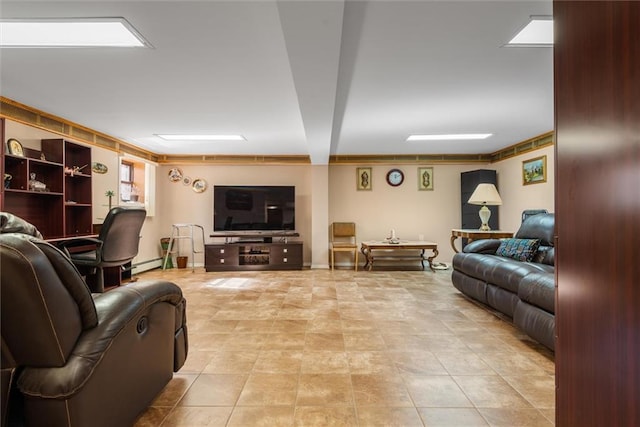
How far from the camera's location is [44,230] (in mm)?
3846

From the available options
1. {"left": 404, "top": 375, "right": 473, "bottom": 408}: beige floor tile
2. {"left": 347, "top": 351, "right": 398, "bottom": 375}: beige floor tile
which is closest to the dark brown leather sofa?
{"left": 404, "top": 375, "right": 473, "bottom": 408}: beige floor tile

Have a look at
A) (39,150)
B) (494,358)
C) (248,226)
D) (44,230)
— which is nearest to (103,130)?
(39,150)

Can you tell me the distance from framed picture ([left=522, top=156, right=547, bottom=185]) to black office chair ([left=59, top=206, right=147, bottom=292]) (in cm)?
558

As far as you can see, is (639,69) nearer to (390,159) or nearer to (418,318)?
(418,318)

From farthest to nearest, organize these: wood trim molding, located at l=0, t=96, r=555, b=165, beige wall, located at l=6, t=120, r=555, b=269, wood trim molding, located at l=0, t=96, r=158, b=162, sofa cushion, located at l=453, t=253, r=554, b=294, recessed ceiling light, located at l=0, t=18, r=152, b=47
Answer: beige wall, located at l=6, t=120, r=555, b=269, wood trim molding, located at l=0, t=96, r=555, b=165, wood trim molding, located at l=0, t=96, r=158, b=162, sofa cushion, located at l=453, t=253, r=554, b=294, recessed ceiling light, located at l=0, t=18, r=152, b=47

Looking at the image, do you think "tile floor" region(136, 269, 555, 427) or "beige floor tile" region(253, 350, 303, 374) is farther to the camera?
"beige floor tile" region(253, 350, 303, 374)

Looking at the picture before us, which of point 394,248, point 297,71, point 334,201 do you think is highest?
point 297,71

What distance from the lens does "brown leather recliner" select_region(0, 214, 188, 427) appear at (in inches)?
40.0

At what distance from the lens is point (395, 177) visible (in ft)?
21.6

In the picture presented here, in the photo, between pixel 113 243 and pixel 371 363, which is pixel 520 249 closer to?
pixel 371 363

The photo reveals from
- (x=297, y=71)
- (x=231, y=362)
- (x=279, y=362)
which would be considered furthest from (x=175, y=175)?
(x=279, y=362)

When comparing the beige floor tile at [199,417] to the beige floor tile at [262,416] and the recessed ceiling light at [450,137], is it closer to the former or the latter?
the beige floor tile at [262,416]

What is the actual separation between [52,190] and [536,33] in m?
5.12

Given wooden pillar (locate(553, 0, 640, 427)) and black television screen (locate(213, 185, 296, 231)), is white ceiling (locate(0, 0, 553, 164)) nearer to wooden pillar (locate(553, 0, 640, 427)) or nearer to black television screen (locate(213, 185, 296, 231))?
wooden pillar (locate(553, 0, 640, 427))
